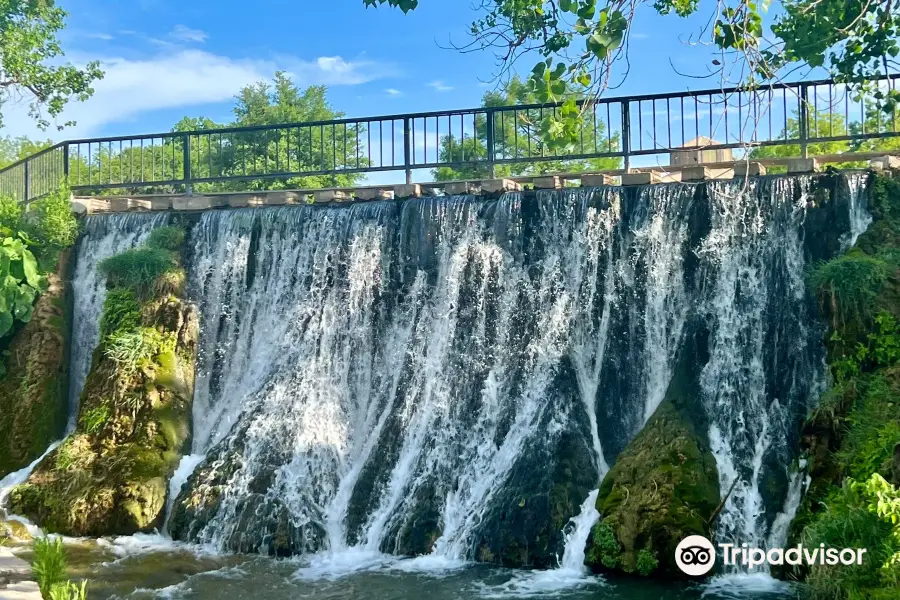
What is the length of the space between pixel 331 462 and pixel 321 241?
3.72 m

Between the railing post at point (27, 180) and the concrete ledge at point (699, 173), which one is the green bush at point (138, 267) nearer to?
the railing post at point (27, 180)

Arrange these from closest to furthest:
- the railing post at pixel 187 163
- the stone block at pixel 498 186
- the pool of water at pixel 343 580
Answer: the pool of water at pixel 343 580 → the stone block at pixel 498 186 → the railing post at pixel 187 163

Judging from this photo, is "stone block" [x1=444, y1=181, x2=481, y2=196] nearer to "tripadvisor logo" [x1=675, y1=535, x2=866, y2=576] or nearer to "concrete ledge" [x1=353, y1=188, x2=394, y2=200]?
"concrete ledge" [x1=353, y1=188, x2=394, y2=200]

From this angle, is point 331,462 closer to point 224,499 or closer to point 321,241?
point 224,499

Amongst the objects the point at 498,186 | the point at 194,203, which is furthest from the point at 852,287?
the point at 194,203

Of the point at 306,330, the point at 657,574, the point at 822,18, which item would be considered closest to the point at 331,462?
the point at 306,330

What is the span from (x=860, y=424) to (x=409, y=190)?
7542 millimetres

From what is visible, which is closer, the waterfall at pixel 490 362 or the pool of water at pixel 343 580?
the pool of water at pixel 343 580

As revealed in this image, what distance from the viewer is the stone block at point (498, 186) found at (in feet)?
44.9

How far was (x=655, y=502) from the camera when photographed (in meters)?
9.57

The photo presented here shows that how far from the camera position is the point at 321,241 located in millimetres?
14367

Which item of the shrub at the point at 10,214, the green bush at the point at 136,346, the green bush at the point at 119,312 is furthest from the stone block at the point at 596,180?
the shrub at the point at 10,214

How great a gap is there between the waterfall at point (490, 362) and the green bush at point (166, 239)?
1.27 meters

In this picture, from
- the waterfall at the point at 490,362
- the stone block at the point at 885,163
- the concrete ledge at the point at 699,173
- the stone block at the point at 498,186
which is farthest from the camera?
the stone block at the point at 498,186
